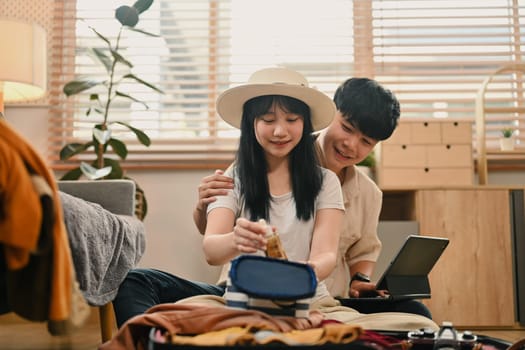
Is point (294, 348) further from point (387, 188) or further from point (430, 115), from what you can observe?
point (430, 115)

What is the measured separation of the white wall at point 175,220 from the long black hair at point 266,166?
1.81 meters

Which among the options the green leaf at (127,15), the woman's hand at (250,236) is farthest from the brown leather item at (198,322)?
the green leaf at (127,15)

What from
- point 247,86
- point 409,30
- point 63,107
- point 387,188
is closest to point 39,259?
point 247,86

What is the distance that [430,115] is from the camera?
3.78 meters

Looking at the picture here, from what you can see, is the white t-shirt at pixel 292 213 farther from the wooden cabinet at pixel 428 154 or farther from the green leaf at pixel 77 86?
the green leaf at pixel 77 86

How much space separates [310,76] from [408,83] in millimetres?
547

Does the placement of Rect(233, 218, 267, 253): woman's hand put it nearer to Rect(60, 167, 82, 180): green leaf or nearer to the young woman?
the young woman

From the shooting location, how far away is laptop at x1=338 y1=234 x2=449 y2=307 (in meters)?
1.73

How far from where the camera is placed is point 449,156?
329 cm

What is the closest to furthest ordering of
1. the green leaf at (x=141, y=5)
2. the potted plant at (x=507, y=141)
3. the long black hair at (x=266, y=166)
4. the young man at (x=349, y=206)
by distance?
the long black hair at (x=266, y=166) < the young man at (x=349, y=206) < the green leaf at (x=141, y=5) < the potted plant at (x=507, y=141)

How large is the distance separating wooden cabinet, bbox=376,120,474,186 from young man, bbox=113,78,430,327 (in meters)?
1.10

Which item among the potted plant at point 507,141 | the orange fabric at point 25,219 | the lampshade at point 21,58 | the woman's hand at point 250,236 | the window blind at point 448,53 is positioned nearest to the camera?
the orange fabric at point 25,219

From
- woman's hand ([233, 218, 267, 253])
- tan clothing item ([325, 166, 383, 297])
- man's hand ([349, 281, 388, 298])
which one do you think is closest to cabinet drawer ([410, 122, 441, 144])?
tan clothing item ([325, 166, 383, 297])

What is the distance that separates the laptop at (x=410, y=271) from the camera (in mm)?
1734
